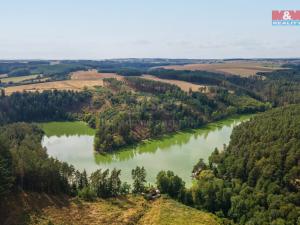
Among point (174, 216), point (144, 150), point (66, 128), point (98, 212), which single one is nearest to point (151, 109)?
point (66, 128)

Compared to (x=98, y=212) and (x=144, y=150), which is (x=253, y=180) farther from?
(x=144, y=150)

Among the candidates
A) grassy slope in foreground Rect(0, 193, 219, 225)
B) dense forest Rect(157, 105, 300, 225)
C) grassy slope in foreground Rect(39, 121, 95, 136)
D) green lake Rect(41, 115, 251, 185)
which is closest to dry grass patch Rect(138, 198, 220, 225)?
grassy slope in foreground Rect(0, 193, 219, 225)

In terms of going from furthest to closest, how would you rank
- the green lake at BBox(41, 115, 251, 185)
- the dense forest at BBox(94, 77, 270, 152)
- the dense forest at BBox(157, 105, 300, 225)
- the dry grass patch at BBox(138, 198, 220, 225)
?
the dense forest at BBox(94, 77, 270, 152), the green lake at BBox(41, 115, 251, 185), the dense forest at BBox(157, 105, 300, 225), the dry grass patch at BBox(138, 198, 220, 225)

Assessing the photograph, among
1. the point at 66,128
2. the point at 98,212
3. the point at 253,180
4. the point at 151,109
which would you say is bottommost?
the point at 98,212

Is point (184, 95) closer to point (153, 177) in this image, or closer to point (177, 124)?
point (177, 124)

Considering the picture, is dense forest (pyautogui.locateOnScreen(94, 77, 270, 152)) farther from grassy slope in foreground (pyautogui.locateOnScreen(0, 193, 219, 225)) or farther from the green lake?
grassy slope in foreground (pyautogui.locateOnScreen(0, 193, 219, 225))
